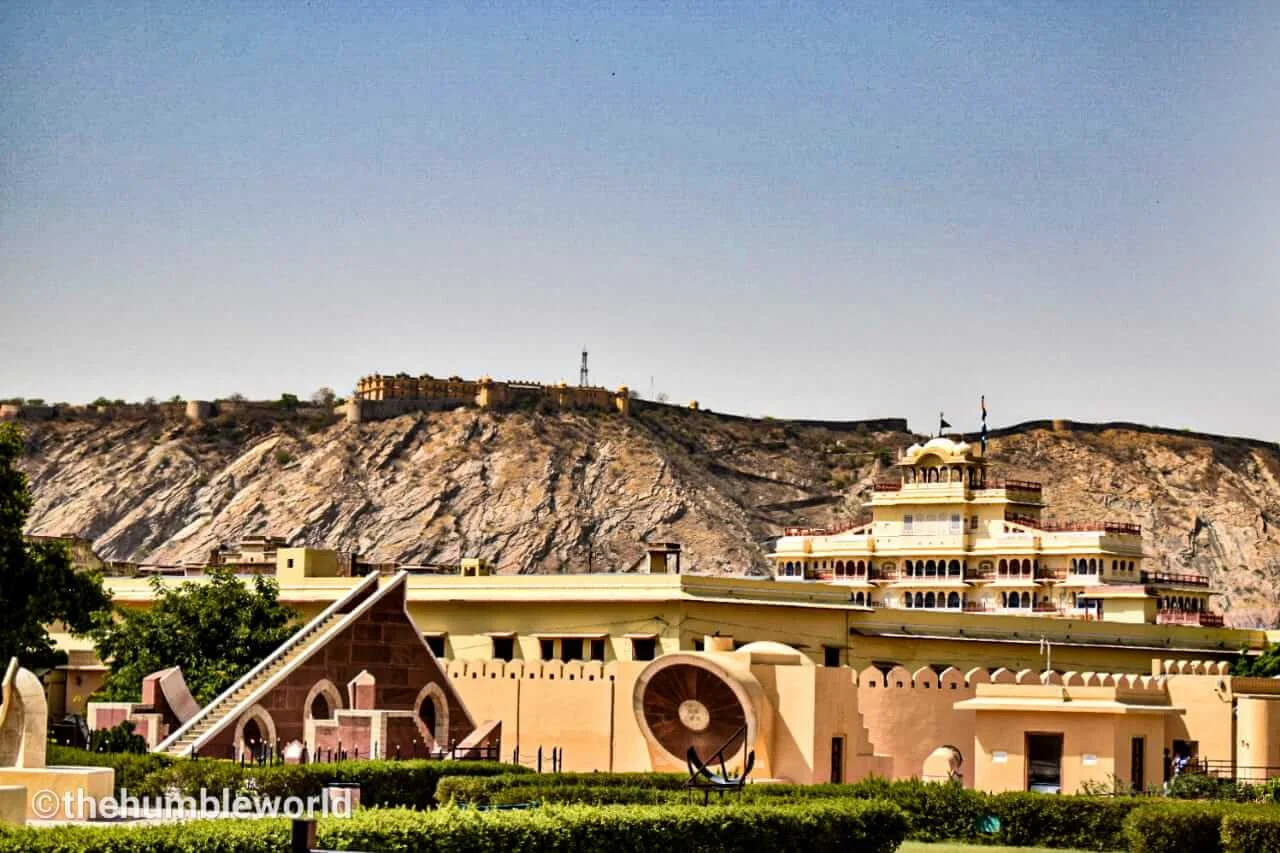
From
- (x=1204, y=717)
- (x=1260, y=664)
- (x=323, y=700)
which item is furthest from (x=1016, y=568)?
(x=323, y=700)

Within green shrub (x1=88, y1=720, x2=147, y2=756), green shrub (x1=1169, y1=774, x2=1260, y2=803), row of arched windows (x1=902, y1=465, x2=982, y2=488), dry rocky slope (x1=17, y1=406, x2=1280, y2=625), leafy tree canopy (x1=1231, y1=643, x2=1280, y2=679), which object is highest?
dry rocky slope (x1=17, y1=406, x2=1280, y2=625)

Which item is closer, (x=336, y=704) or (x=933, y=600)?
(x=336, y=704)

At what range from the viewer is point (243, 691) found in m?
41.7

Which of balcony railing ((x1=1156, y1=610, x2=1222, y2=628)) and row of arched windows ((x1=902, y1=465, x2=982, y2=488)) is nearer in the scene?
Result: balcony railing ((x1=1156, y1=610, x2=1222, y2=628))

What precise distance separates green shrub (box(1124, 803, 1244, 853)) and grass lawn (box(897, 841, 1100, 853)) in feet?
6.86

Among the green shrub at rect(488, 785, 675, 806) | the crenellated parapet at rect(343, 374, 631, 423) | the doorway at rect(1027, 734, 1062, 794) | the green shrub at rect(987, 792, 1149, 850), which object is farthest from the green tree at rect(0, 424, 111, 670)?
the crenellated parapet at rect(343, 374, 631, 423)

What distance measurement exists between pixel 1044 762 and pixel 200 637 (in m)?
18.6

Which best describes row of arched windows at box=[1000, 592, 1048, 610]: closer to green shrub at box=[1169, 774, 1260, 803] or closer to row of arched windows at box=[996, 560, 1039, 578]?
row of arched windows at box=[996, 560, 1039, 578]

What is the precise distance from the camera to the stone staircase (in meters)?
39.3

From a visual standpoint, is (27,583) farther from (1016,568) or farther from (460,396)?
(460,396)

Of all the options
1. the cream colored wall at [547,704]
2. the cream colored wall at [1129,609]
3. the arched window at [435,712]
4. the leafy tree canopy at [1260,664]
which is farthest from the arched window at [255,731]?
the cream colored wall at [1129,609]

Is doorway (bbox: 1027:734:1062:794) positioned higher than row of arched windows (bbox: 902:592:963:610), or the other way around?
row of arched windows (bbox: 902:592:963:610)

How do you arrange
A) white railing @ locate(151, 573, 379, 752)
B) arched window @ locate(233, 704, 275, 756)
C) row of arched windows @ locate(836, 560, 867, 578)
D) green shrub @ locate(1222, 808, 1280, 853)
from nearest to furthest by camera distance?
green shrub @ locate(1222, 808, 1280, 853)
white railing @ locate(151, 573, 379, 752)
arched window @ locate(233, 704, 275, 756)
row of arched windows @ locate(836, 560, 867, 578)

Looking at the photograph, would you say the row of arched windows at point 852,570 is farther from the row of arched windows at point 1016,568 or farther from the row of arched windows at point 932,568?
the row of arched windows at point 1016,568
